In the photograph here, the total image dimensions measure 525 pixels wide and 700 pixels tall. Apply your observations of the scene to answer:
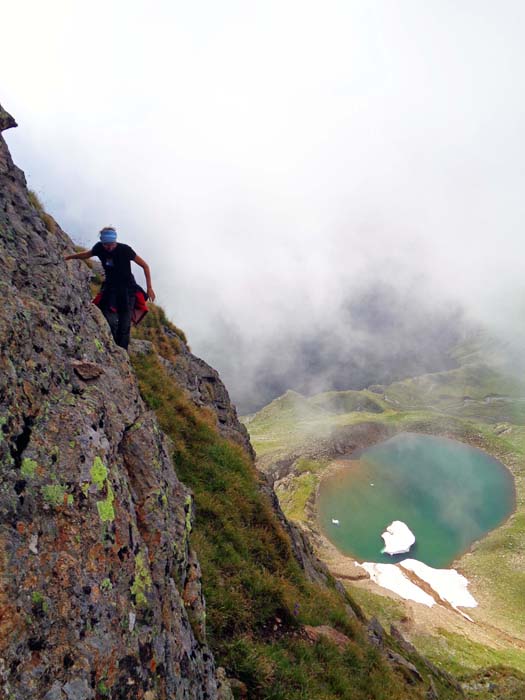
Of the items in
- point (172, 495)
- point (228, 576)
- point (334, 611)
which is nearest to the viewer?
point (172, 495)

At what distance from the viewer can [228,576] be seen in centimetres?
1132

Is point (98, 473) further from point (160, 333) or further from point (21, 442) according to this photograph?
point (160, 333)

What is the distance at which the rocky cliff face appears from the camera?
4645 mm

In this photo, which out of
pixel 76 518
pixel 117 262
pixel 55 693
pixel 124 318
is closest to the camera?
pixel 55 693

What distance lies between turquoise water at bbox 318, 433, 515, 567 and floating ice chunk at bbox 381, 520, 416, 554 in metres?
1.87

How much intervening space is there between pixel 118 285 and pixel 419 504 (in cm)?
17091

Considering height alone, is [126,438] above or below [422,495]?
below

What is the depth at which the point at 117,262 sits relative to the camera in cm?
1152

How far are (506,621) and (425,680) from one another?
281 feet

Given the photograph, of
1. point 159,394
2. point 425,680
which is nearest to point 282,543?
point 159,394

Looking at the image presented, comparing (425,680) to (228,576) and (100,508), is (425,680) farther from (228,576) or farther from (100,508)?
(100,508)

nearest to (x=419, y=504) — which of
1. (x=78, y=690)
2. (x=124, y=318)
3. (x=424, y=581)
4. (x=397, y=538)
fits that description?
(x=397, y=538)

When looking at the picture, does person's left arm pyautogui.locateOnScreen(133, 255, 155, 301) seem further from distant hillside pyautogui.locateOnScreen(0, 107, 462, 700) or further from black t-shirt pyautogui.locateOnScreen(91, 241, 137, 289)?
distant hillside pyautogui.locateOnScreen(0, 107, 462, 700)

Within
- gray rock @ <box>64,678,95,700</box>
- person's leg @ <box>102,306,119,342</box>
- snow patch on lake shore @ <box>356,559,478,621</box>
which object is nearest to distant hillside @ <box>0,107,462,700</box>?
gray rock @ <box>64,678,95,700</box>
